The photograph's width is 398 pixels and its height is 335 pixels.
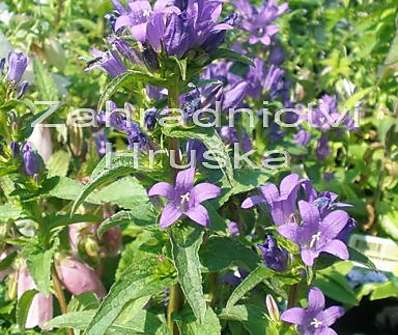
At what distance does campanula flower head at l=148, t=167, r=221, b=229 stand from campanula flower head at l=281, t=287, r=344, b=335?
216 mm

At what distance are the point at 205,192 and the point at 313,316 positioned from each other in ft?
0.93

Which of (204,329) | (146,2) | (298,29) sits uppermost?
(146,2)

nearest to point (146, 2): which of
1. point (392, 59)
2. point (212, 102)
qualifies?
point (212, 102)

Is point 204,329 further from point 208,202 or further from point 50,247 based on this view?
point 50,247

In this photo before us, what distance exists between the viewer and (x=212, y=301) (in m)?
1.44

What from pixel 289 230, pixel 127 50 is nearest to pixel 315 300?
pixel 289 230

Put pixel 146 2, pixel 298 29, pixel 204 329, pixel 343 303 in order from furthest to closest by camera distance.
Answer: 1. pixel 298 29
2. pixel 343 303
3. pixel 204 329
4. pixel 146 2

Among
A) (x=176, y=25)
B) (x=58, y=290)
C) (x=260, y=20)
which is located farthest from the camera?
(x=260, y=20)

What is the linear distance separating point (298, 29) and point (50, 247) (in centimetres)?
160

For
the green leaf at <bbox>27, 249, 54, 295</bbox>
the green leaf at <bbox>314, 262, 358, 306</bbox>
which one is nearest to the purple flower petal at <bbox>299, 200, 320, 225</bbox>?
the green leaf at <bbox>27, 249, 54, 295</bbox>

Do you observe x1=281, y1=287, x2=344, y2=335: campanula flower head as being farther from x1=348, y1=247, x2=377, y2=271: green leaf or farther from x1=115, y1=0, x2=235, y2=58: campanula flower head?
x1=115, y1=0, x2=235, y2=58: campanula flower head

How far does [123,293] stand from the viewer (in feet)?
3.63

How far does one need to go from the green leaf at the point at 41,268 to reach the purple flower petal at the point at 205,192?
387 millimetres

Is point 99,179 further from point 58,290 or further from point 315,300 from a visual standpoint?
point 58,290
